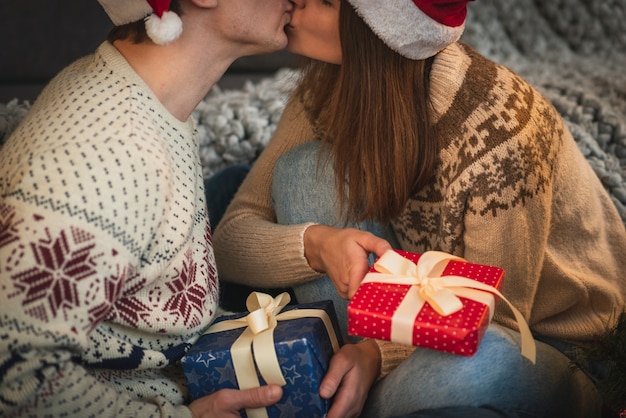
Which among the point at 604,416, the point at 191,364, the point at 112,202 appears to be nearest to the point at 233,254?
the point at 191,364

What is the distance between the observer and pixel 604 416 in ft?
3.40

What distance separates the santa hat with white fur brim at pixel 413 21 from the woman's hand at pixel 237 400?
0.46 meters


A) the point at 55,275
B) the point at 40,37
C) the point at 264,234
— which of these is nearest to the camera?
the point at 55,275

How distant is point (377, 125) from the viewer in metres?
1.07

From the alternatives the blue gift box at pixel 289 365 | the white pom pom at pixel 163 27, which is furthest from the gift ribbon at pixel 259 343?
the white pom pom at pixel 163 27

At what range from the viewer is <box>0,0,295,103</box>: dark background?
164cm

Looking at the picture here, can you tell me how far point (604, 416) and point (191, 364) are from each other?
1.84 ft

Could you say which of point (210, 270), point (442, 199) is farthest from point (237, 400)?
point (442, 199)

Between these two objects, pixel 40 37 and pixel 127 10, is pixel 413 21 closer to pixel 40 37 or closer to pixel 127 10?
pixel 127 10

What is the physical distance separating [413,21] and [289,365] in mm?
450

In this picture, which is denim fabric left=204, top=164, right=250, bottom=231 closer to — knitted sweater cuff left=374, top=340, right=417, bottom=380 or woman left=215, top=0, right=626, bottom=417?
woman left=215, top=0, right=626, bottom=417

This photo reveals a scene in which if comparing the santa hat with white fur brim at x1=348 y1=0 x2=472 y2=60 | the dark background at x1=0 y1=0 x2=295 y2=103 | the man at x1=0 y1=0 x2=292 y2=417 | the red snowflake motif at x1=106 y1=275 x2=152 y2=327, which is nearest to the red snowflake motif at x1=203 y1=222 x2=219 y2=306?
the man at x1=0 y1=0 x2=292 y2=417

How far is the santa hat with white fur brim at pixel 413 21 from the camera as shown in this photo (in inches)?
37.2

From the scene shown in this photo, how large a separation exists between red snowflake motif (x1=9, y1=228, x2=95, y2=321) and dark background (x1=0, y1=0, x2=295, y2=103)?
0.94 meters
